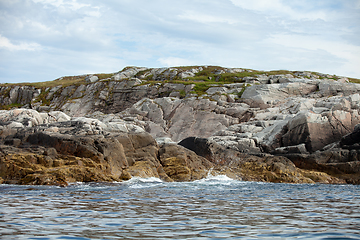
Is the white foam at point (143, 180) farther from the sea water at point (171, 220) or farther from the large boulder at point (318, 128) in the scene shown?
the large boulder at point (318, 128)

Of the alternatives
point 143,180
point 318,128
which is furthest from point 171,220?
point 318,128

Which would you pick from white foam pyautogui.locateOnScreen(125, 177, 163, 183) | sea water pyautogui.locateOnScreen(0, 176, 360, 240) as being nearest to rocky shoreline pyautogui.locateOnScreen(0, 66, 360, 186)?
white foam pyautogui.locateOnScreen(125, 177, 163, 183)

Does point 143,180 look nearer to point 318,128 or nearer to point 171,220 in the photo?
point 171,220

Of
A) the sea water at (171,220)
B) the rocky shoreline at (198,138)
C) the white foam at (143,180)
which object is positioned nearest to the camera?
the sea water at (171,220)

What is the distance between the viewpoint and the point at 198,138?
110 ft

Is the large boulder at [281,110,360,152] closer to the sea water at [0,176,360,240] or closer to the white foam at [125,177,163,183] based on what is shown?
the white foam at [125,177,163,183]

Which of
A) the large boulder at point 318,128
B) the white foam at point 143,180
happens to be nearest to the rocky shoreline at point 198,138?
the large boulder at point 318,128

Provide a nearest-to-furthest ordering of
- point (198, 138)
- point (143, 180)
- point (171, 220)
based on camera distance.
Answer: point (171, 220) < point (143, 180) < point (198, 138)

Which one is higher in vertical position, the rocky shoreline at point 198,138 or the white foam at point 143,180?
the rocky shoreline at point 198,138

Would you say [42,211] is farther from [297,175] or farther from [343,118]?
[343,118]

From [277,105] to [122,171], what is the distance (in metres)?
34.3

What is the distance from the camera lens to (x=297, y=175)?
28453 mm

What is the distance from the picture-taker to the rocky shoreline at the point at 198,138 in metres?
23.2

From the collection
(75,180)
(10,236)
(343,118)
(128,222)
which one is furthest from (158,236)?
(343,118)
